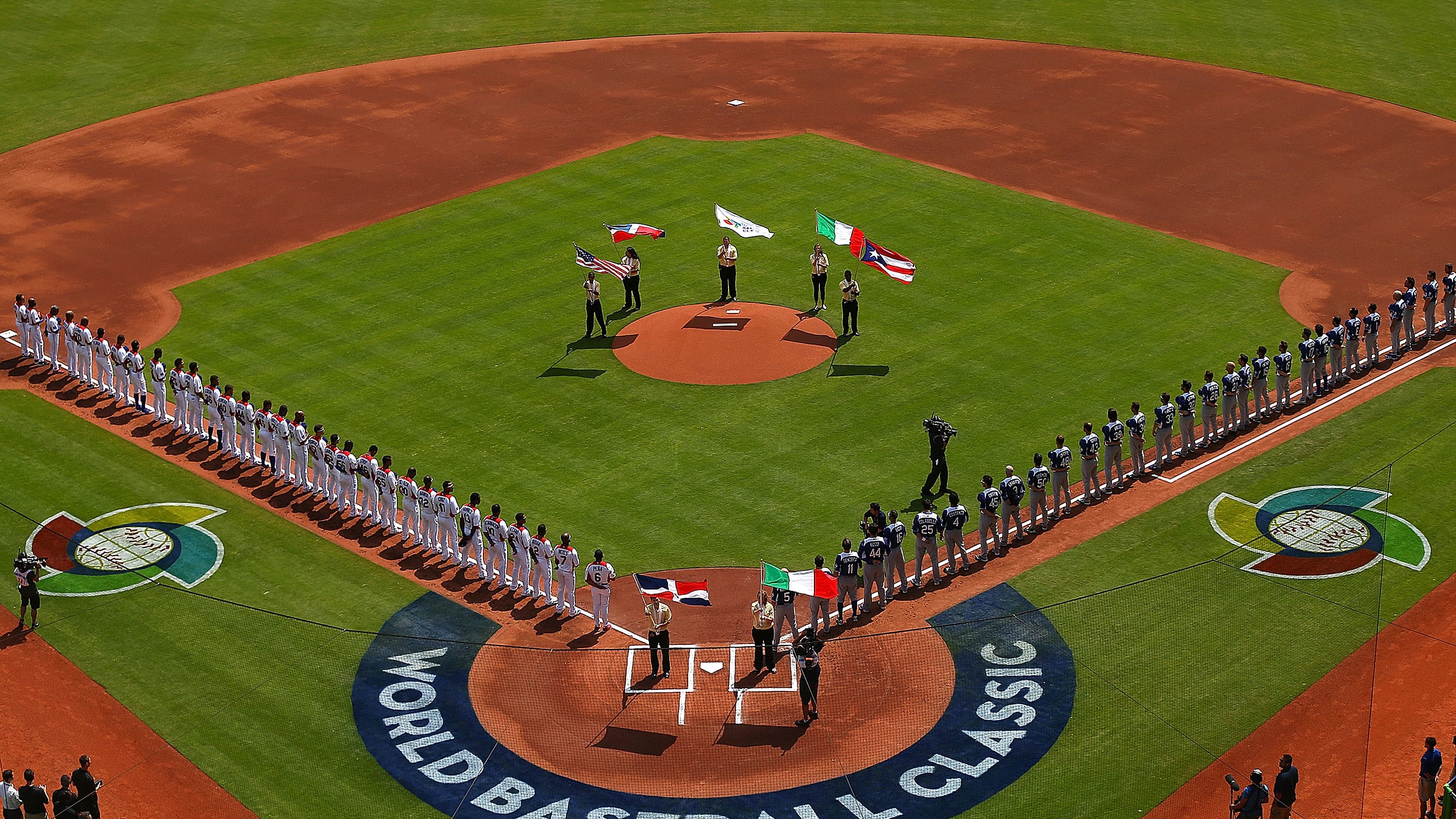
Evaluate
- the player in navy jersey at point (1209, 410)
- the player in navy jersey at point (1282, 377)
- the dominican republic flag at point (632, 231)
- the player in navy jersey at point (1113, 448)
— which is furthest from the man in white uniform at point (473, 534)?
the player in navy jersey at point (1282, 377)

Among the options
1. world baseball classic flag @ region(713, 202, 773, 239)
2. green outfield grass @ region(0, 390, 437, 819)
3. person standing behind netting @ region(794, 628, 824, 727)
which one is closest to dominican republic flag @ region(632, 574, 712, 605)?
person standing behind netting @ region(794, 628, 824, 727)

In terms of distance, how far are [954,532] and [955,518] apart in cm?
28

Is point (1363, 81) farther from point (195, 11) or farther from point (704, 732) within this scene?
point (195, 11)

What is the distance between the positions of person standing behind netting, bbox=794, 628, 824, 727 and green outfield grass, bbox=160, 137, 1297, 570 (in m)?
3.89

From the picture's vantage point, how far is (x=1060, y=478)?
2658 centimetres

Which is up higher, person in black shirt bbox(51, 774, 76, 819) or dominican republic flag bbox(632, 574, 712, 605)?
dominican republic flag bbox(632, 574, 712, 605)

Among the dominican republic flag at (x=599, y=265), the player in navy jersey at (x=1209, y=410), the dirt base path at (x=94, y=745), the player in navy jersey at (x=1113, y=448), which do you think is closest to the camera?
the dirt base path at (x=94, y=745)

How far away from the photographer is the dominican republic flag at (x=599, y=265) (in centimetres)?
3350

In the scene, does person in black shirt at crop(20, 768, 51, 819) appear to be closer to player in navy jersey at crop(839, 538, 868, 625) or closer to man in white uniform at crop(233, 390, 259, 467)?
man in white uniform at crop(233, 390, 259, 467)

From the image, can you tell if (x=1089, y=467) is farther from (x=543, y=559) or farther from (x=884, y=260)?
(x=543, y=559)

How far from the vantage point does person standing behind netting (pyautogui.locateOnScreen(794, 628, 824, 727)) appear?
21516 mm

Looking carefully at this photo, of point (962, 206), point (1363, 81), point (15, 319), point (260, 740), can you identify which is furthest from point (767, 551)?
point (1363, 81)

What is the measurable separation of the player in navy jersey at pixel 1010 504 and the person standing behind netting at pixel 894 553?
1.92 metres

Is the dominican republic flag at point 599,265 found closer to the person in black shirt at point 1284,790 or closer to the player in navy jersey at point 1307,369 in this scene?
the player in navy jersey at point 1307,369
